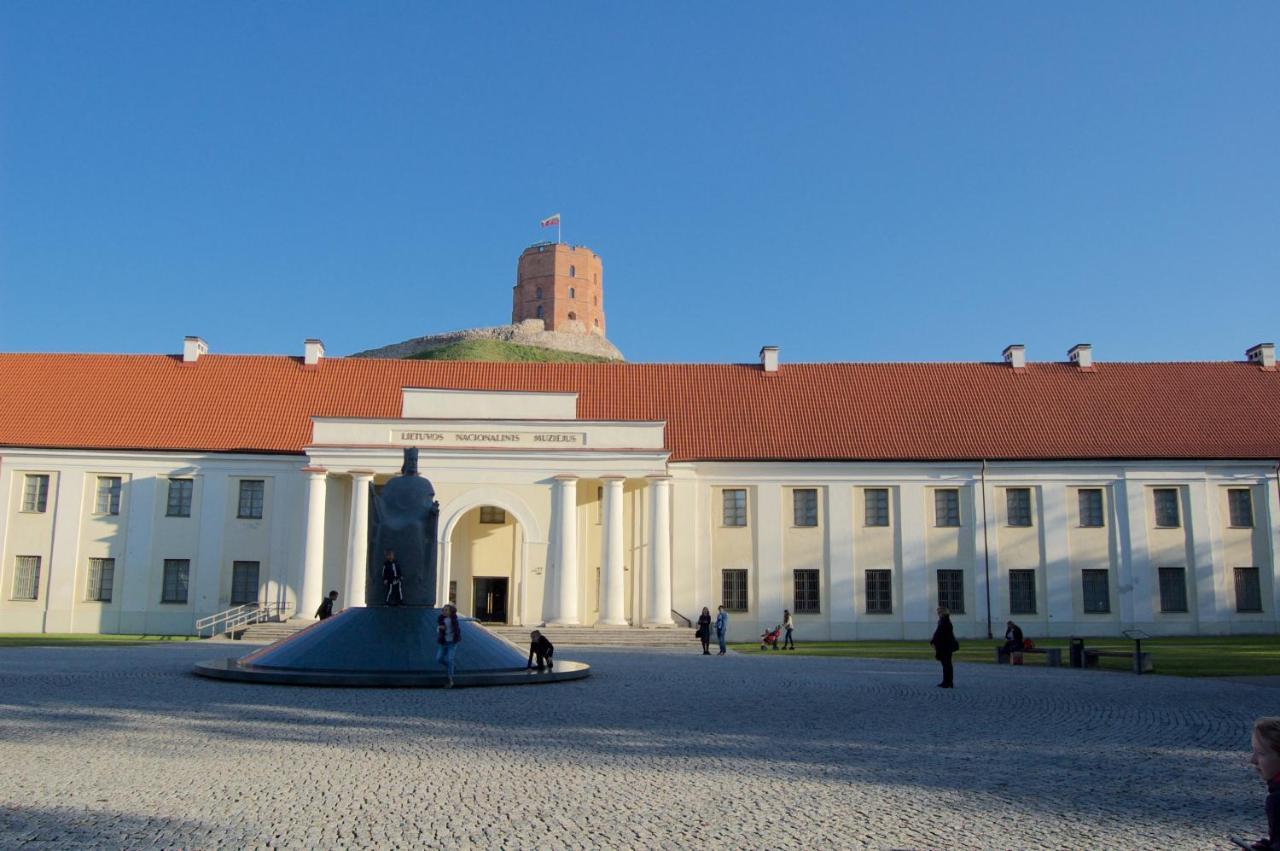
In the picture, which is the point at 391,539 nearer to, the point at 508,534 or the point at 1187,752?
the point at 1187,752

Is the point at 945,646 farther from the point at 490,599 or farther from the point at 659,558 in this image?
the point at 490,599

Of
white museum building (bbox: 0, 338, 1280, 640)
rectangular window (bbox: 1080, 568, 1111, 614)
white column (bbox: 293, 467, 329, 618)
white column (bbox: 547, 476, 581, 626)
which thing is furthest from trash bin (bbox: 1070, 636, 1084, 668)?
white column (bbox: 293, 467, 329, 618)

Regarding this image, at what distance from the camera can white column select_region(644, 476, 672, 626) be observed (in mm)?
38000

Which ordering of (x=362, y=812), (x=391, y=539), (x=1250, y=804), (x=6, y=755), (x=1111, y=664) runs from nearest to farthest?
(x=362, y=812), (x=1250, y=804), (x=6, y=755), (x=391, y=539), (x=1111, y=664)

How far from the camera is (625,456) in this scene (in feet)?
126

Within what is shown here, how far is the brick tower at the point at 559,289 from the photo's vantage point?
145m

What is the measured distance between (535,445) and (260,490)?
1088 cm

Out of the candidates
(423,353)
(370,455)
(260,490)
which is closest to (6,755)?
(370,455)

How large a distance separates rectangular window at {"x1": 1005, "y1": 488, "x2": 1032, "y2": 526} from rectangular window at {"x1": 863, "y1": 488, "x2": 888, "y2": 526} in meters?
4.57

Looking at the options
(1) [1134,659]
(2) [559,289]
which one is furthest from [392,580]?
(2) [559,289]

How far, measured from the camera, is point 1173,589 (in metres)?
40.6

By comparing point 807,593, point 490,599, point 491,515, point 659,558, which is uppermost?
point 491,515

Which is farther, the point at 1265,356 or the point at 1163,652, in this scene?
the point at 1265,356

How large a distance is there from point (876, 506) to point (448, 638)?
26533 mm
